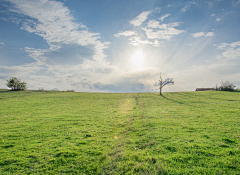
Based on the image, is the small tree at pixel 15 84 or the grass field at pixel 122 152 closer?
the grass field at pixel 122 152

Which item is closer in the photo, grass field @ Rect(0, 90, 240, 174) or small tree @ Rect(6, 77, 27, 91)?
grass field @ Rect(0, 90, 240, 174)

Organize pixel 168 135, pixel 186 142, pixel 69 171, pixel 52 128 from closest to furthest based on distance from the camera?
pixel 69 171, pixel 186 142, pixel 168 135, pixel 52 128

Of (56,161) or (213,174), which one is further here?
(56,161)

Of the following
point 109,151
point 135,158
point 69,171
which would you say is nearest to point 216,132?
point 135,158

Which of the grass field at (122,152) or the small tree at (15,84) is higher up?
the small tree at (15,84)

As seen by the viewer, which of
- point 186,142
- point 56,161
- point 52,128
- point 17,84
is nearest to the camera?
point 56,161

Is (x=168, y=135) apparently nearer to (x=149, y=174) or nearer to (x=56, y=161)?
(x=149, y=174)

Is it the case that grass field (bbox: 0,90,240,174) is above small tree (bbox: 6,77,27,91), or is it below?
below

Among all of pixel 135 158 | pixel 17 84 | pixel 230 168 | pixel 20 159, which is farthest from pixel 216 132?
pixel 17 84

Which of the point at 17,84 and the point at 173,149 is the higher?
the point at 17,84

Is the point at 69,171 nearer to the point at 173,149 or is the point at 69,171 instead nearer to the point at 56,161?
the point at 56,161

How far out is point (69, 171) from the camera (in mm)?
7430

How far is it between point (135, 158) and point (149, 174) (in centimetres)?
165

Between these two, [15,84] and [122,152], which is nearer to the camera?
[122,152]
